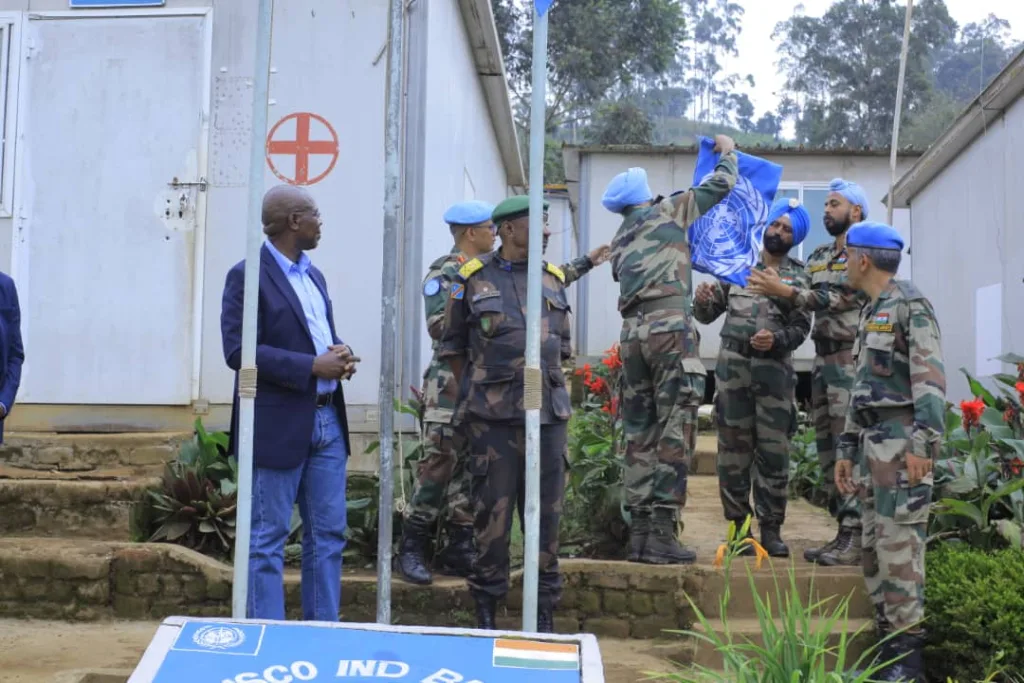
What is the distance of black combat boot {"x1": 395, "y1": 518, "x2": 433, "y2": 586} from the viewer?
5.80 metres

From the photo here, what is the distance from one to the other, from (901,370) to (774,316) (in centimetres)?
140

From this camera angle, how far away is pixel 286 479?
14.4 feet

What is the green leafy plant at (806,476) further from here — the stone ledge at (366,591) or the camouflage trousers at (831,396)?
the stone ledge at (366,591)

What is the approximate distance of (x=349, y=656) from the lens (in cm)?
297

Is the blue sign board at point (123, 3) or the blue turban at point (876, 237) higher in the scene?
the blue sign board at point (123, 3)

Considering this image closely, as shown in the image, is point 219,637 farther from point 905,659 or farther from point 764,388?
point 764,388

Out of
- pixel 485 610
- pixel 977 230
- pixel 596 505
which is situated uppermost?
pixel 977 230

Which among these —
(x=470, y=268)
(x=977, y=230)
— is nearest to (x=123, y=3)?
(x=470, y=268)

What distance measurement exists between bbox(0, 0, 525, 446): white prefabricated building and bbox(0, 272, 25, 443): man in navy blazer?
1.64 metres

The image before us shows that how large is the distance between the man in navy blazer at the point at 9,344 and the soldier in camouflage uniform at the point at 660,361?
2915 millimetres

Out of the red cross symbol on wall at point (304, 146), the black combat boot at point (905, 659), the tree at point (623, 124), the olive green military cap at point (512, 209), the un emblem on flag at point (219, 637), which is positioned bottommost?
the black combat boot at point (905, 659)

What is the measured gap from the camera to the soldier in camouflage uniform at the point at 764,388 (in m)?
6.21

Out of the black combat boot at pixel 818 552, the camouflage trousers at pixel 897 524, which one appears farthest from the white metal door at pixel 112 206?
the camouflage trousers at pixel 897 524

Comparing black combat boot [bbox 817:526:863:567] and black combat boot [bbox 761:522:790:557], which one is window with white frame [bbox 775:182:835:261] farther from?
black combat boot [bbox 817:526:863:567]
